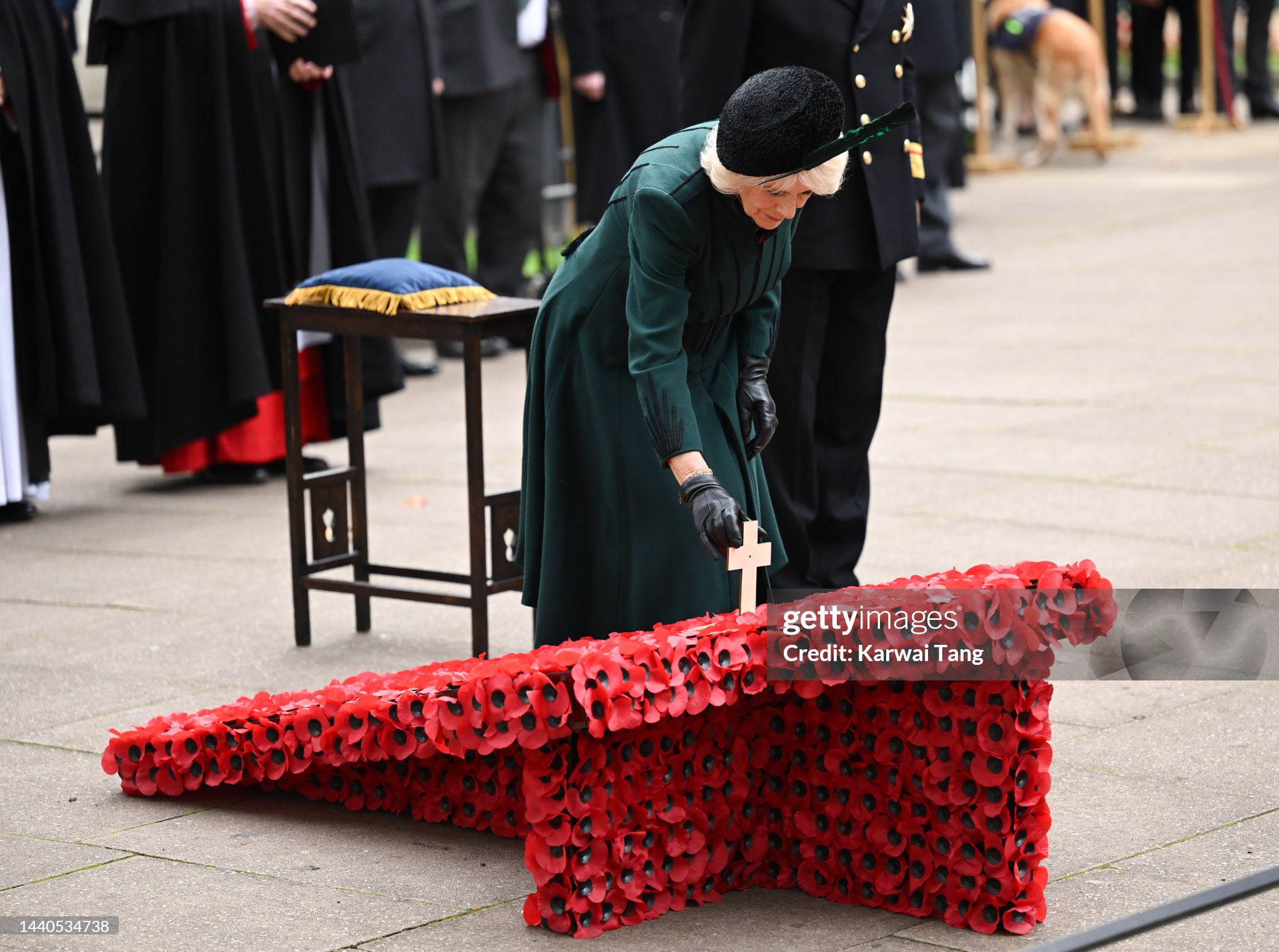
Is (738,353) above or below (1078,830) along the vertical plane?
above

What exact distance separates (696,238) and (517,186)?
20.1ft

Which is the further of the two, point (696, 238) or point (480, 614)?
point (480, 614)

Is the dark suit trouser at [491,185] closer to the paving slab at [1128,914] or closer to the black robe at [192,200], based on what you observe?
the black robe at [192,200]

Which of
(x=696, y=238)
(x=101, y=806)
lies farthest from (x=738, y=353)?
(x=101, y=806)

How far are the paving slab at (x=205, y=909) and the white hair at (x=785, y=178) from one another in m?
1.39

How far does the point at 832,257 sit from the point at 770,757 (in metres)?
1.69

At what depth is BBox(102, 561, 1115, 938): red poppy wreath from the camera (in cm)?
308

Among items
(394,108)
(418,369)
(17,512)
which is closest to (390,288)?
(17,512)

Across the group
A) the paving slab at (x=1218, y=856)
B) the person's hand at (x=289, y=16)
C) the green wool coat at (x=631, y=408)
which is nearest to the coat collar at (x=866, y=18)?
the green wool coat at (x=631, y=408)

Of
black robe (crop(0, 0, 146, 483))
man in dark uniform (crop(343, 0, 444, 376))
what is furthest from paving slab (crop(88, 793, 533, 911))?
man in dark uniform (crop(343, 0, 444, 376))

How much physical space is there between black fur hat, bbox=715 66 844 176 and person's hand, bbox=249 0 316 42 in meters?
3.56

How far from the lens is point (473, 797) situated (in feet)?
12.0

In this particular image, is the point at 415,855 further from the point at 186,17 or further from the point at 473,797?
the point at 186,17

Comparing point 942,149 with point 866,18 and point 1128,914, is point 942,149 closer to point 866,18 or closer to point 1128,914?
point 866,18
